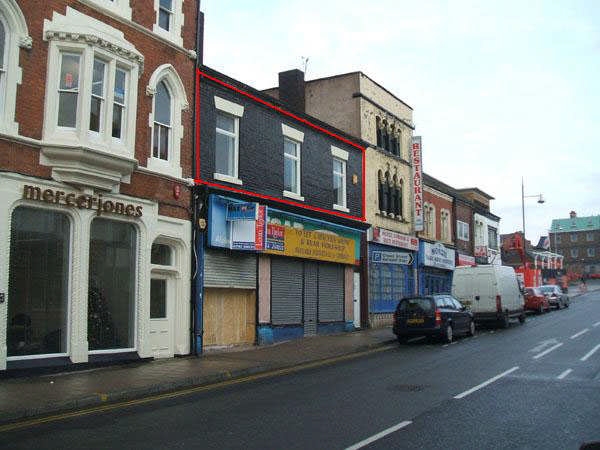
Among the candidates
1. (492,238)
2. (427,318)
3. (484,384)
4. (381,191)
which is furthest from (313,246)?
(492,238)

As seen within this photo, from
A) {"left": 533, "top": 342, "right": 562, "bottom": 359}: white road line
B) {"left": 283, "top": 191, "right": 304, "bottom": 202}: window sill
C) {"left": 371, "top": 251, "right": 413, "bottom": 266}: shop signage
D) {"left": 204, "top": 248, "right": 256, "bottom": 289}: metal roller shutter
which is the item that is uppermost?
{"left": 283, "top": 191, "right": 304, "bottom": 202}: window sill

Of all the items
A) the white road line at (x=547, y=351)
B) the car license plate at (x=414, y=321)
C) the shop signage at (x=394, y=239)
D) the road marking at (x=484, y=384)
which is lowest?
the road marking at (x=484, y=384)

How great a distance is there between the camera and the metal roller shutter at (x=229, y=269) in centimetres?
1831

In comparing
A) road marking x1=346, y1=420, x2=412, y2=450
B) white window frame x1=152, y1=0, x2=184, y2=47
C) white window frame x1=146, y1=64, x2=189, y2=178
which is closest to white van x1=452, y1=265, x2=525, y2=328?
white window frame x1=146, y1=64, x2=189, y2=178

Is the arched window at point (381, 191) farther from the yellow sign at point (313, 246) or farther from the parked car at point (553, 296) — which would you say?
the parked car at point (553, 296)

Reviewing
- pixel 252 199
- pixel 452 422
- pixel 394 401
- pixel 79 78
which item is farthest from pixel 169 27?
pixel 452 422

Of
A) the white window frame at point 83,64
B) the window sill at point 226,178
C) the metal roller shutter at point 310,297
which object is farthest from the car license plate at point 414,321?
the white window frame at point 83,64

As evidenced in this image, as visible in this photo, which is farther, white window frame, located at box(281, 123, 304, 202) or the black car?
white window frame, located at box(281, 123, 304, 202)

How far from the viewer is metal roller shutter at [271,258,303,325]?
21203mm

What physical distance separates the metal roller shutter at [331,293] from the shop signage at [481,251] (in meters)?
22.5

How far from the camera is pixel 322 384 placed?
1259cm

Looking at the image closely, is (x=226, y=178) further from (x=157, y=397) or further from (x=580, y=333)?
(x=580, y=333)

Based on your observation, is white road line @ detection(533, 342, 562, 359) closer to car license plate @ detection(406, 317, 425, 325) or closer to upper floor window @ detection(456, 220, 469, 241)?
car license plate @ detection(406, 317, 425, 325)

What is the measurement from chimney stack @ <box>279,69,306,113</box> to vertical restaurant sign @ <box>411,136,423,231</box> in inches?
285
